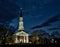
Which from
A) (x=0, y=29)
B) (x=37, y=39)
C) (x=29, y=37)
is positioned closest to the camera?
(x=0, y=29)

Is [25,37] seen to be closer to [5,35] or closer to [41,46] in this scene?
[5,35]

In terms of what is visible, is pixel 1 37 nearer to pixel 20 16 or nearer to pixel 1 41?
pixel 1 41

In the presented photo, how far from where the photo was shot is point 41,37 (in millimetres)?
118125

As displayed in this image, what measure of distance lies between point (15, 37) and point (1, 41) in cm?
4864

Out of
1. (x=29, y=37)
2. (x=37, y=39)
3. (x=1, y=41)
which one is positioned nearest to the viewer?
(x=1, y=41)

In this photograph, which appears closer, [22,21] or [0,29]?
[0,29]

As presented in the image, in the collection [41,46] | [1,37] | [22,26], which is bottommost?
[41,46]

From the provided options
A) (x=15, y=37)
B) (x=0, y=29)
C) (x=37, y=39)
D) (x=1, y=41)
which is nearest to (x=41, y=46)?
(x=1, y=41)

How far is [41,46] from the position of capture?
53500 millimetres

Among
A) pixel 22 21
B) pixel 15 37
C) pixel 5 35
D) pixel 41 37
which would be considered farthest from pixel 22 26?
pixel 5 35

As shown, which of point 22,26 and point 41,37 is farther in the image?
point 22,26

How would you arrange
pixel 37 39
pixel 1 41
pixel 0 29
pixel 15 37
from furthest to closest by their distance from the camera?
pixel 15 37
pixel 37 39
pixel 0 29
pixel 1 41

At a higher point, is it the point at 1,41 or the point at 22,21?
the point at 22,21

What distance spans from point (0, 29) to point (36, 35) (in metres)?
33.7
